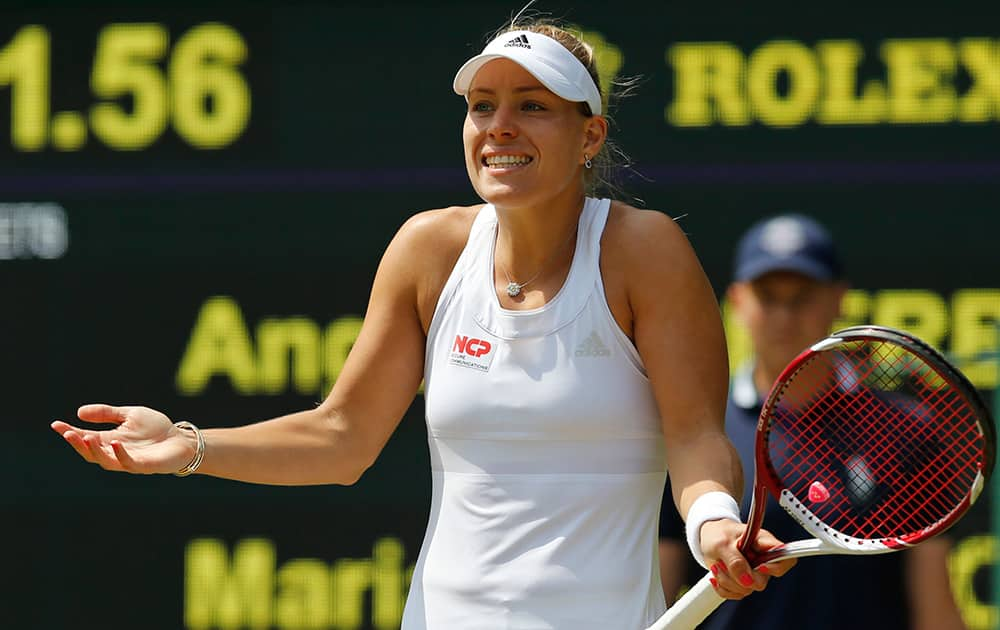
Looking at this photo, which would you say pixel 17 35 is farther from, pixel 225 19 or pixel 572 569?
pixel 572 569

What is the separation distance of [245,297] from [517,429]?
2.27 m

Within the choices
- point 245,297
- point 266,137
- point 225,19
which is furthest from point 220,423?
point 225,19

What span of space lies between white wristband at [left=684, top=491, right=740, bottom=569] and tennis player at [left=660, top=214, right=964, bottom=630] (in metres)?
0.50

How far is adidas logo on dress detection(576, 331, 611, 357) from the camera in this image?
2402 millimetres

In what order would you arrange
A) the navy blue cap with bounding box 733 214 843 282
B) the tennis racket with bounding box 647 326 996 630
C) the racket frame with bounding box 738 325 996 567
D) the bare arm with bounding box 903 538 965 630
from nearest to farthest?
the racket frame with bounding box 738 325 996 567 → the tennis racket with bounding box 647 326 996 630 → the bare arm with bounding box 903 538 965 630 → the navy blue cap with bounding box 733 214 843 282

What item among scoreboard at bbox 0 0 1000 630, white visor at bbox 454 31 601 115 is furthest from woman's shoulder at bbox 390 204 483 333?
scoreboard at bbox 0 0 1000 630

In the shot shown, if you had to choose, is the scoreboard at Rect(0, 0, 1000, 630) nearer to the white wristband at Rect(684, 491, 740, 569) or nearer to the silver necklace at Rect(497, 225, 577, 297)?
the silver necklace at Rect(497, 225, 577, 297)

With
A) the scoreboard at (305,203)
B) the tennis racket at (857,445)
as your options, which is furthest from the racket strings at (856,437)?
the scoreboard at (305,203)

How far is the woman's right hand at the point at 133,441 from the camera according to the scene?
241 centimetres

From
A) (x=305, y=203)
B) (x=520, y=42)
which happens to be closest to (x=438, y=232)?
(x=520, y=42)

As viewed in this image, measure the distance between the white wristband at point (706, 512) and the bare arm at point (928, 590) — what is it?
2.29ft

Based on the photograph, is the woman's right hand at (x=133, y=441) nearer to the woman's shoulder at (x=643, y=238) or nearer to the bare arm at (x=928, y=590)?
the woman's shoulder at (x=643, y=238)

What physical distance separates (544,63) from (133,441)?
772mm

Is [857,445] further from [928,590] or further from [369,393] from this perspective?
[369,393]
